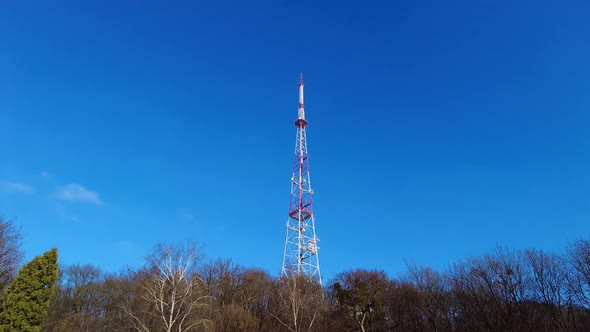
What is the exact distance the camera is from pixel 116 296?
4775 cm

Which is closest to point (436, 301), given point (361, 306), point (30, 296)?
point (361, 306)

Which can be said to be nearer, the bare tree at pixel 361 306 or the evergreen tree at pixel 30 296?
the evergreen tree at pixel 30 296

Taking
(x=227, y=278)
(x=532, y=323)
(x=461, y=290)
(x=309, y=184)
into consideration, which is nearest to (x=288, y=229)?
(x=309, y=184)

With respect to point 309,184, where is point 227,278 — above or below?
below

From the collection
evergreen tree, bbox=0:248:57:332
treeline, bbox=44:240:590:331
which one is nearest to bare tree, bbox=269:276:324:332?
treeline, bbox=44:240:590:331

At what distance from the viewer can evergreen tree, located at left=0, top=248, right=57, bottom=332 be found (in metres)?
23.8

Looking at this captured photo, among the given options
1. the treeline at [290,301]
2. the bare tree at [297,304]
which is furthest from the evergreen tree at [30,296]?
the bare tree at [297,304]

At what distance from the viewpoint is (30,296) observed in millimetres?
24484

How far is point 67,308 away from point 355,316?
35.3 meters

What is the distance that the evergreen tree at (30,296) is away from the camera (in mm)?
23781

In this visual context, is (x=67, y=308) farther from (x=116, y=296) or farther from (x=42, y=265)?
(x=42, y=265)

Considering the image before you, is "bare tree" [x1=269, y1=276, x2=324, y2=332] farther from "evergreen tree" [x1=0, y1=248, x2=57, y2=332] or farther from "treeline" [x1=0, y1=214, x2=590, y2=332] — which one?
"evergreen tree" [x1=0, y1=248, x2=57, y2=332]

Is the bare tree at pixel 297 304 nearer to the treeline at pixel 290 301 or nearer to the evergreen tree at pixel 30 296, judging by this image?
the treeline at pixel 290 301

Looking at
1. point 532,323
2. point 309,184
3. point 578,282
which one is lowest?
point 532,323
